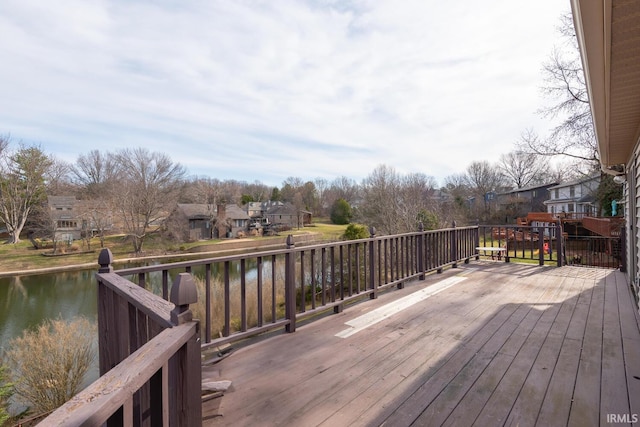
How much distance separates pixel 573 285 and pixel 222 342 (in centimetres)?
510

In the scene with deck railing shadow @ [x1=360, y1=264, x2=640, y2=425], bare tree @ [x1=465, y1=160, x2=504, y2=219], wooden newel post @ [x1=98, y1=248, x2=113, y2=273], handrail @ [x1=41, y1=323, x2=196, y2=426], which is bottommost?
deck railing shadow @ [x1=360, y1=264, x2=640, y2=425]

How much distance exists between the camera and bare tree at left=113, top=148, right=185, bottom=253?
2228 centimetres

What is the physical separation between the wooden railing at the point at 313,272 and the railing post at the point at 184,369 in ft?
4.13

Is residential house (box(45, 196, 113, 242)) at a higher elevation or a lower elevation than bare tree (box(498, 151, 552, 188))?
lower

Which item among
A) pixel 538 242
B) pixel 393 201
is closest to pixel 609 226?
pixel 538 242

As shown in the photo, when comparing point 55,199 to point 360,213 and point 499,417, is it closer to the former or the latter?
point 360,213

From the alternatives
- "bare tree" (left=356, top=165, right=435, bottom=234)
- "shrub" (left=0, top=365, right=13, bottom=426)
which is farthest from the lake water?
"bare tree" (left=356, top=165, right=435, bottom=234)

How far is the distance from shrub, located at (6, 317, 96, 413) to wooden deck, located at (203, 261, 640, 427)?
5.58m

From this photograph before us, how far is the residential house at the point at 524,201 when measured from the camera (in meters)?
26.8

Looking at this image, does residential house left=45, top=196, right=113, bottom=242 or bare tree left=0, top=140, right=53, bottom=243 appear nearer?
bare tree left=0, top=140, right=53, bottom=243

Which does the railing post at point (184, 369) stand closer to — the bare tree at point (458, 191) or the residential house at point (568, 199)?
the residential house at point (568, 199)

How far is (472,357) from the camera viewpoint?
235 cm

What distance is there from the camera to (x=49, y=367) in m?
5.68

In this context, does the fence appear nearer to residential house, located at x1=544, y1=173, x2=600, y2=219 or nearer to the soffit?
the soffit
